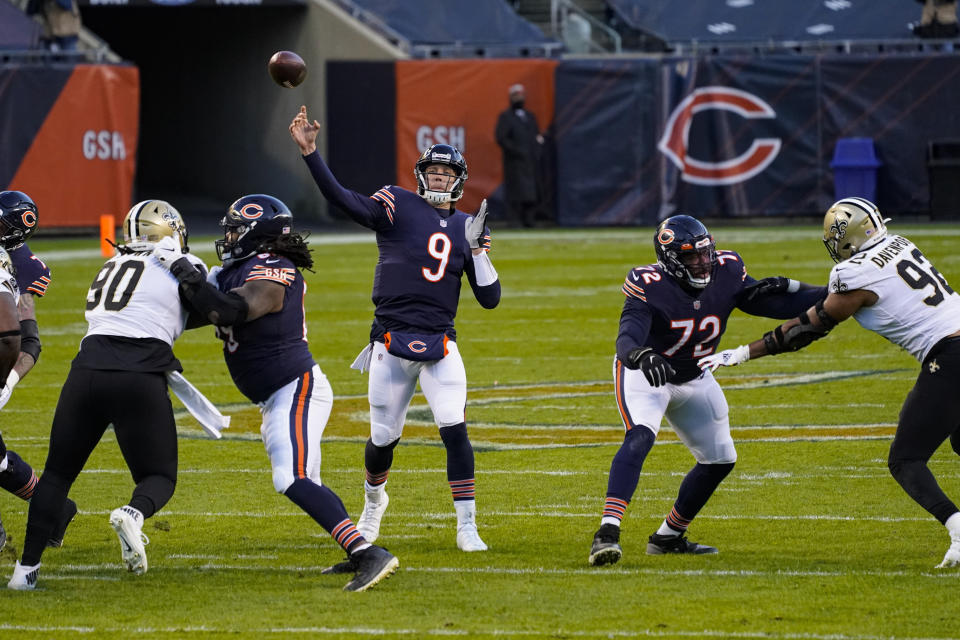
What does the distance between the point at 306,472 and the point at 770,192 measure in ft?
58.6

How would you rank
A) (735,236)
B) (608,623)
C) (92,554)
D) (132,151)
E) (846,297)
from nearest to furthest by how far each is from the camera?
(608,623)
(846,297)
(92,554)
(735,236)
(132,151)

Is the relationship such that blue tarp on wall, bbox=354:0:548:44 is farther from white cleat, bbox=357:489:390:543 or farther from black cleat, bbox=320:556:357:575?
black cleat, bbox=320:556:357:575

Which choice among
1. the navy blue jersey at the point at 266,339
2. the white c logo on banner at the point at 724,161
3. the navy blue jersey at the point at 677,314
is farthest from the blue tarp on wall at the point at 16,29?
the navy blue jersey at the point at 677,314

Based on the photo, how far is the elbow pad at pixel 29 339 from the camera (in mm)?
6203

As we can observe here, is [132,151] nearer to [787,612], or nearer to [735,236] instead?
[735,236]

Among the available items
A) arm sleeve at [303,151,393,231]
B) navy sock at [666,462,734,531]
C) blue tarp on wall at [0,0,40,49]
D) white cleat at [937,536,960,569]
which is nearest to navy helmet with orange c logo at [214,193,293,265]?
arm sleeve at [303,151,393,231]

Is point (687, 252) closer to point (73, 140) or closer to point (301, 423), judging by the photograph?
point (301, 423)

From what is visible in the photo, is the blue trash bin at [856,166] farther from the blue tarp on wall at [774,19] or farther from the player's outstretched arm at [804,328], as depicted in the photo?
the player's outstretched arm at [804,328]

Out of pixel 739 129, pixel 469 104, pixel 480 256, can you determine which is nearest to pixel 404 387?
pixel 480 256

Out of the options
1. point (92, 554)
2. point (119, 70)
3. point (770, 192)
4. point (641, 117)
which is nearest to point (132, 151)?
point (119, 70)

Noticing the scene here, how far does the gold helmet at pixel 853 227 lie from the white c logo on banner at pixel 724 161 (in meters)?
16.5

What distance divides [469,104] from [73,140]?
19.6 feet

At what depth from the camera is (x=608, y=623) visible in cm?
492

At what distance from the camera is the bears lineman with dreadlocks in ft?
17.7
